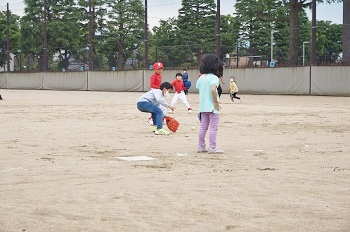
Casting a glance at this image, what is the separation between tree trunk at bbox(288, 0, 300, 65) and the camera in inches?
1705

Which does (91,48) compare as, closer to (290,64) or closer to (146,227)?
(290,64)

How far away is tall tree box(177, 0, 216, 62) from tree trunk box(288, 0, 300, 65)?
2144 centimetres

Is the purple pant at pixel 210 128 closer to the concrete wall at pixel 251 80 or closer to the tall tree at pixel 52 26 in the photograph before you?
the concrete wall at pixel 251 80

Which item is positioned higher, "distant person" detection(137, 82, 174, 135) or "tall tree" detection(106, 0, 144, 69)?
"tall tree" detection(106, 0, 144, 69)

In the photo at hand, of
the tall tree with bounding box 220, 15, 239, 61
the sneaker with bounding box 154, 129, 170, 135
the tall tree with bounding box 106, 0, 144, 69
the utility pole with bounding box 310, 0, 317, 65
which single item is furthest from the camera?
the tall tree with bounding box 106, 0, 144, 69

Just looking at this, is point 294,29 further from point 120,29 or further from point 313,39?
point 120,29

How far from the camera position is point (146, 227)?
224 inches

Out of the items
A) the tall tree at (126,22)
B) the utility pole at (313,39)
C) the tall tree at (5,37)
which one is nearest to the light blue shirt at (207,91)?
the utility pole at (313,39)

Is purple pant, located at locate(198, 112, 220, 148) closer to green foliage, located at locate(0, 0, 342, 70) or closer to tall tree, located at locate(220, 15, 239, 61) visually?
tall tree, located at locate(220, 15, 239, 61)

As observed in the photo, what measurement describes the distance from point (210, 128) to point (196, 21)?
Answer: 195 feet

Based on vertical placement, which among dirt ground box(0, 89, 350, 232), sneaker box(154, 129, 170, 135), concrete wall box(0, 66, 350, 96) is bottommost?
dirt ground box(0, 89, 350, 232)

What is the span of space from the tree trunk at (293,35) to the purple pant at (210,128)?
3147 centimetres

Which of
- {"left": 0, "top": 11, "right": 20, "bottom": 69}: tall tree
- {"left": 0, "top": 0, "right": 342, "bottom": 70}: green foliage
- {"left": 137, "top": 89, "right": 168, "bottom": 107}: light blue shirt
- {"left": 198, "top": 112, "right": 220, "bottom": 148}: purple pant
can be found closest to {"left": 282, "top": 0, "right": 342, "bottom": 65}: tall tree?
{"left": 0, "top": 0, "right": 342, "bottom": 70}: green foliage

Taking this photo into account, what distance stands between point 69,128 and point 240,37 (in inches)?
1740
